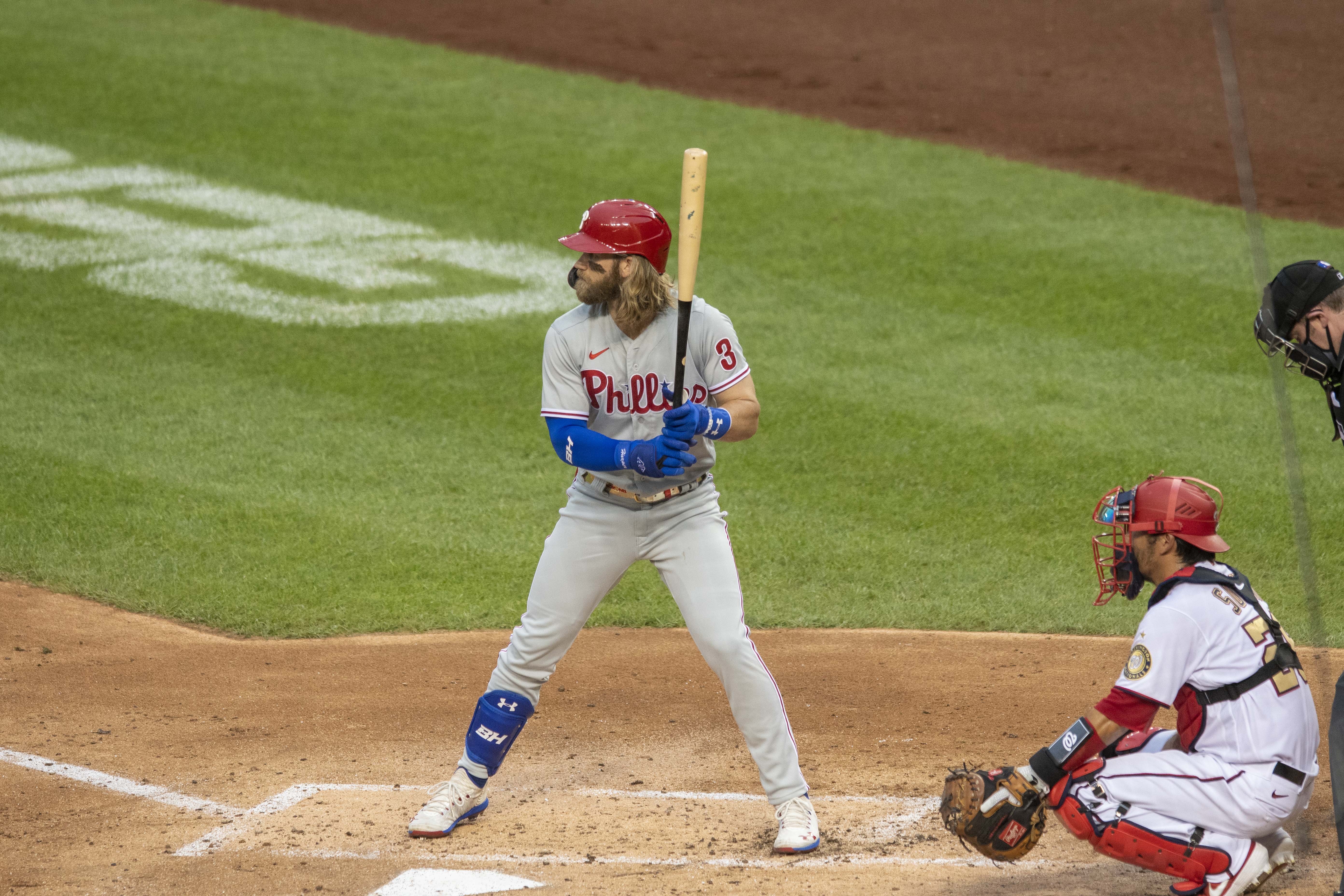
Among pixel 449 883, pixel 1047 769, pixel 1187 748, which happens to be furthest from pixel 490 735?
pixel 1187 748

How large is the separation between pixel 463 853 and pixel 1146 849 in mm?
2053

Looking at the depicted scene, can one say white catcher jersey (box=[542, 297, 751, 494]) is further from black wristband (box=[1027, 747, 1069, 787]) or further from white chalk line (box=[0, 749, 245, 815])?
white chalk line (box=[0, 749, 245, 815])

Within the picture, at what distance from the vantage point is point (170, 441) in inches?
348

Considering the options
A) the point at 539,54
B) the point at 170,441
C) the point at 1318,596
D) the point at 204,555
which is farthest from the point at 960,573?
the point at 539,54

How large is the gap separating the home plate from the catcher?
1.32m

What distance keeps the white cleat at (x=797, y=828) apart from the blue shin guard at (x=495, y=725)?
2.93 feet

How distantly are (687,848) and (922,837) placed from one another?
2.45 ft

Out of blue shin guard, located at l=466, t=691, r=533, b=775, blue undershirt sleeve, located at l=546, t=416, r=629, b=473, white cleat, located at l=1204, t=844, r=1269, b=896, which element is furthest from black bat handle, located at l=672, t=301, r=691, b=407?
white cleat, located at l=1204, t=844, r=1269, b=896

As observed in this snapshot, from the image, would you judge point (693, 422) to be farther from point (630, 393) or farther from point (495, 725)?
point (495, 725)

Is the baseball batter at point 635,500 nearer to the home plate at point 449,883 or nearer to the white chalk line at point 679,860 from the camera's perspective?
the white chalk line at point 679,860

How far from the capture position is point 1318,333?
4141 mm

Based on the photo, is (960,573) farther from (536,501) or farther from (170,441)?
(170,441)

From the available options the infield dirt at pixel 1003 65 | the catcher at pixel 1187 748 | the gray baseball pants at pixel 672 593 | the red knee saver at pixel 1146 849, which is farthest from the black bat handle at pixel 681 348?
the infield dirt at pixel 1003 65

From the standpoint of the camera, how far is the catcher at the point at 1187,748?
4000 mm
